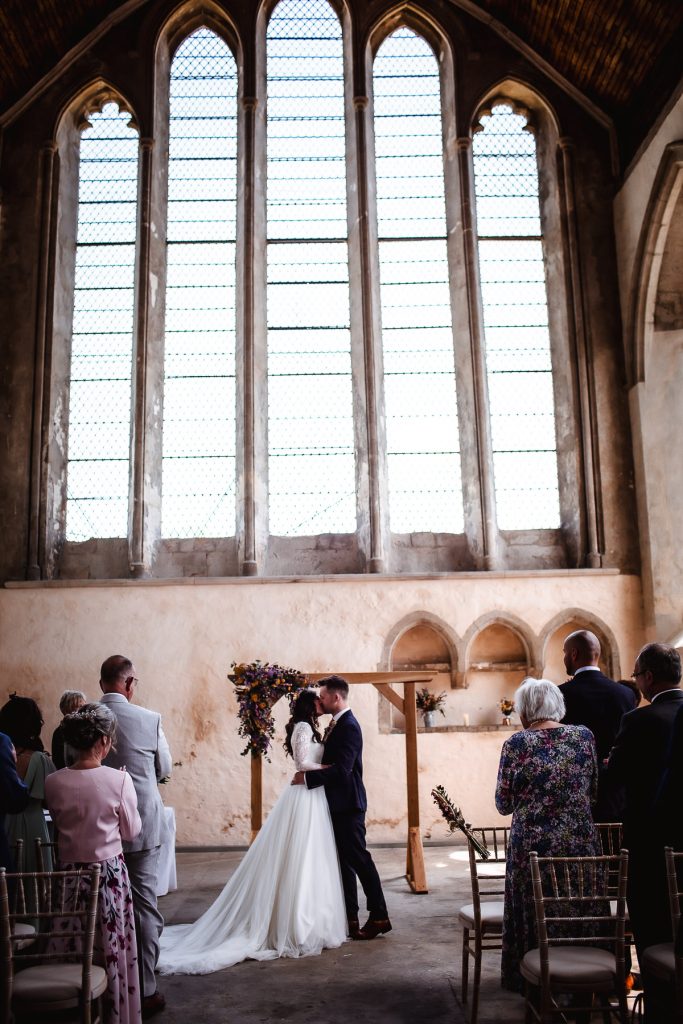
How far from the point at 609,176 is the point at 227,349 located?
4.61 meters

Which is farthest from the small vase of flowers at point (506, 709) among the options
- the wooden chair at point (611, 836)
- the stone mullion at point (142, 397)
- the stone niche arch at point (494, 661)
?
the wooden chair at point (611, 836)

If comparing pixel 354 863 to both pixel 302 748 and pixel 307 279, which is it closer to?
pixel 302 748

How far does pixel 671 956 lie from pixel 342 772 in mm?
2543

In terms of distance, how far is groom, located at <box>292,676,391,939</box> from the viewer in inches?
208

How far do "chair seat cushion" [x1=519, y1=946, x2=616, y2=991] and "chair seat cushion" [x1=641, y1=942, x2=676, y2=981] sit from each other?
113 millimetres

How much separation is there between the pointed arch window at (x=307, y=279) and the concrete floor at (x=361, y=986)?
4.87 metres

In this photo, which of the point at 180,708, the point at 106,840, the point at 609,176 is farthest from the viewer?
the point at 609,176

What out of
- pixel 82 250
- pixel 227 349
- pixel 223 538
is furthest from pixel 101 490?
pixel 82 250

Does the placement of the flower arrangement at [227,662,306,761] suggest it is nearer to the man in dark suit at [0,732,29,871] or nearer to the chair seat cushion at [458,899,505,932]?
the chair seat cushion at [458,899,505,932]

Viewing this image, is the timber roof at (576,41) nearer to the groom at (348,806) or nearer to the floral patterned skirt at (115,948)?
the groom at (348,806)

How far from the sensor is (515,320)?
10484 mm

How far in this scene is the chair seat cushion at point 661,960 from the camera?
2.95m

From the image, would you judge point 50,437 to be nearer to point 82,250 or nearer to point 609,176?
point 82,250

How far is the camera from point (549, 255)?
1055 centimetres
